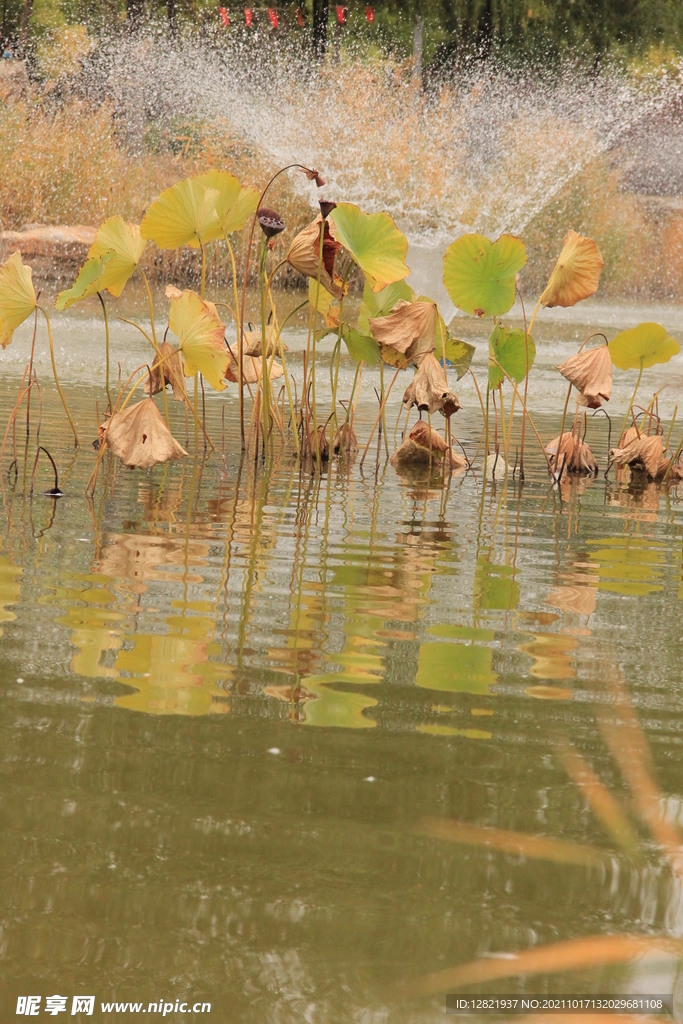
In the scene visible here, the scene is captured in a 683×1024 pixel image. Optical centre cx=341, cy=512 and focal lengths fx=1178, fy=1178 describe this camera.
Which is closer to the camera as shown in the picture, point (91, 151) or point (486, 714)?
point (486, 714)

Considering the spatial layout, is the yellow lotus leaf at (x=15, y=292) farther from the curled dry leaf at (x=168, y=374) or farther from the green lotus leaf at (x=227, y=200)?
the green lotus leaf at (x=227, y=200)

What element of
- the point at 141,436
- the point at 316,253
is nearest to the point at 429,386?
the point at 316,253

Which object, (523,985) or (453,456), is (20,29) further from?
(523,985)

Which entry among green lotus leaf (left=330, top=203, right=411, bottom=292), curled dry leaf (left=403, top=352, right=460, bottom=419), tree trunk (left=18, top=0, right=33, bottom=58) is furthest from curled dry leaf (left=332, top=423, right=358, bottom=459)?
tree trunk (left=18, top=0, right=33, bottom=58)

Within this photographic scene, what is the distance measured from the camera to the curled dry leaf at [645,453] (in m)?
5.25

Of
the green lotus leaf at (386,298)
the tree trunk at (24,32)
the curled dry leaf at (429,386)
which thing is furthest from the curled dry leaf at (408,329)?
the tree trunk at (24,32)

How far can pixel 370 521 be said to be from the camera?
4012mm

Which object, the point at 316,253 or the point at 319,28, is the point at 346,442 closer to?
the point at 316,253

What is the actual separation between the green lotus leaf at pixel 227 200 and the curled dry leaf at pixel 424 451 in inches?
47.5

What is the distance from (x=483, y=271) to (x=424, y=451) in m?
0.99

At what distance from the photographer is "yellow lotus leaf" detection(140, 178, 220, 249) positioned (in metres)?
4.33

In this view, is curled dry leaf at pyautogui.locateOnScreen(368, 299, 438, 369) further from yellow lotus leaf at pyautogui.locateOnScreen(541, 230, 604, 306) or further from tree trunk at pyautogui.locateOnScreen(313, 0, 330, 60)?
tree trunk at pyautogui.locateOnScreen(313, 0, 330, 60)

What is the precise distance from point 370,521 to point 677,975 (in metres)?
2.78

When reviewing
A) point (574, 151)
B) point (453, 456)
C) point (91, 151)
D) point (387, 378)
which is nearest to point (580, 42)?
point (574, 151)
